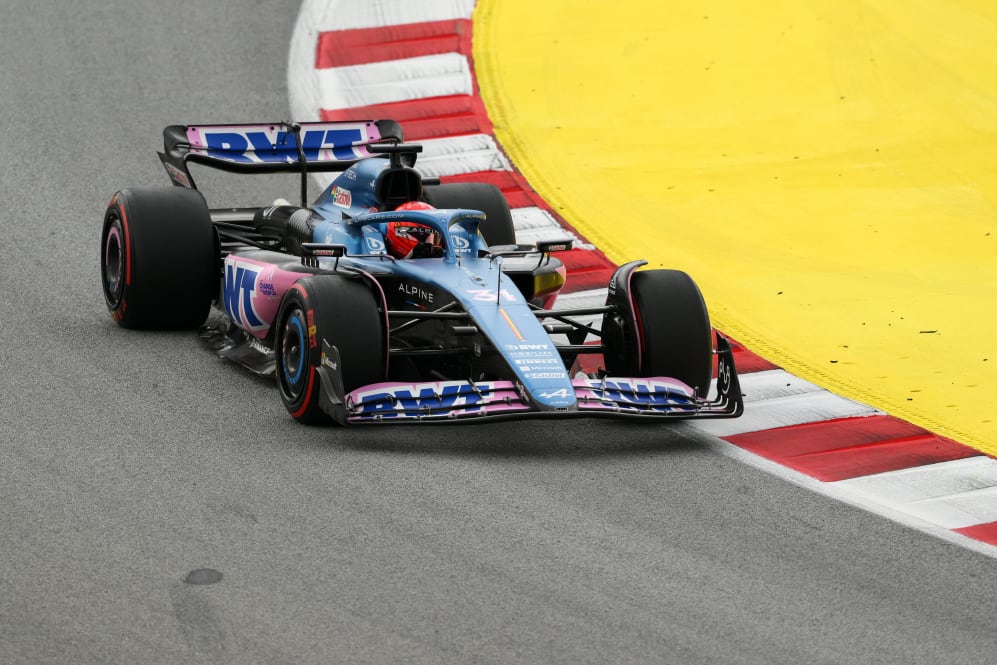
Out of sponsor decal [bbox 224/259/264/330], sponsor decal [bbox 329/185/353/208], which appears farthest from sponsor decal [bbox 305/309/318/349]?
sponsor decal [bbox 329/185/353/208]

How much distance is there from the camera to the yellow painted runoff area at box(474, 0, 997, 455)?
10.6m

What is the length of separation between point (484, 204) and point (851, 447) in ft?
11.3

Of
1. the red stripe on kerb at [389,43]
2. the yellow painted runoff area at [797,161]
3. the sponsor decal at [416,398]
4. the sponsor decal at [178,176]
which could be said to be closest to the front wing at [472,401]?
the sponsor decal at [416,398]

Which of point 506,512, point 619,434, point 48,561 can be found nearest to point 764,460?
point 619,434

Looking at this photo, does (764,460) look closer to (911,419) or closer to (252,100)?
(911,419)

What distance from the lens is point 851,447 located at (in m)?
8.62

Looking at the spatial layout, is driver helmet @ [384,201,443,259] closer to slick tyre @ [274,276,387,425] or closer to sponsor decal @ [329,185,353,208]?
sponsor decal @ [329,185,353,208]

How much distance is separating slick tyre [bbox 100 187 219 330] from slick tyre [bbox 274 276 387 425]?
1.85 m

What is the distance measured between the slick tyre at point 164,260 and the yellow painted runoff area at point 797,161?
3371 mm

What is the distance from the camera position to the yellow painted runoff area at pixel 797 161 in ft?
34.7

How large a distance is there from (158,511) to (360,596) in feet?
4.36

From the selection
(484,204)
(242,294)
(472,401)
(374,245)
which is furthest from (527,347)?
(484,204)

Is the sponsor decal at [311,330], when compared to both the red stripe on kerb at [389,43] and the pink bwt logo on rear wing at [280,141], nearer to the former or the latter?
the pink bwt logo on rear wing at [280,141]

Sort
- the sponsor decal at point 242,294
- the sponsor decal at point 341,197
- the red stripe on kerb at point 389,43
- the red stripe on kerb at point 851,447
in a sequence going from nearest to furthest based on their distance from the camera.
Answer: the red stripe on kerb at point 851,447
the sponsor decal at point 242,294
the sponsor decal at point 341,197
the red stripe on kerb at point 389,43
